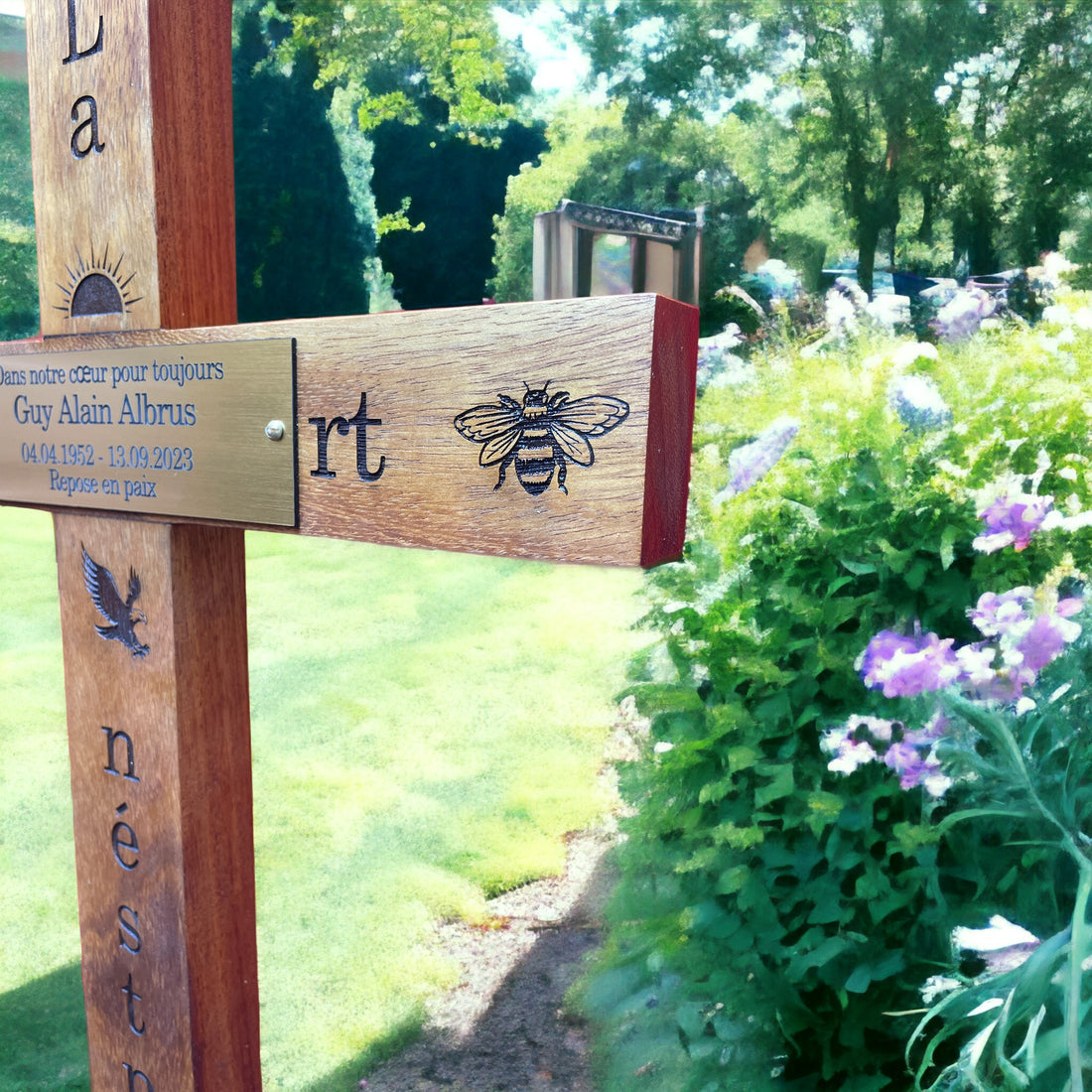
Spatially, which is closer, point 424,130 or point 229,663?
point 229,663

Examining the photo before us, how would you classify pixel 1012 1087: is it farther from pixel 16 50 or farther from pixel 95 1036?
pixel 16 50

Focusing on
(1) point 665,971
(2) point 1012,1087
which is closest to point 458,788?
(1) point 665,971

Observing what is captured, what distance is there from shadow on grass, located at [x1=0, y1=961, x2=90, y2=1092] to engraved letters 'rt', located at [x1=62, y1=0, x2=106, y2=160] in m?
1.33

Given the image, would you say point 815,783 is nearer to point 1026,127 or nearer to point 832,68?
point 1026,127

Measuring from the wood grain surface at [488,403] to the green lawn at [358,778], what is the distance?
41.9 inches

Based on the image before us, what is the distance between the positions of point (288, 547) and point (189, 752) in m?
3.70

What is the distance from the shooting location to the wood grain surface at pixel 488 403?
0.59 meters

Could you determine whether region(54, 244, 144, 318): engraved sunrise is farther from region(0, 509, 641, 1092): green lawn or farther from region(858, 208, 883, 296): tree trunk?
region(858, 208, 883, 296): tree trunk

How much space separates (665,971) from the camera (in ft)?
4.83

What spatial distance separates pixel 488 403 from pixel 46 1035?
151 centimetres

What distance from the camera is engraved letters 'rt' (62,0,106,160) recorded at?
3.15ft

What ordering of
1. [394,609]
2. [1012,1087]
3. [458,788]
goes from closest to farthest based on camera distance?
Answer: [1012,1087], [458,788], [394,609]

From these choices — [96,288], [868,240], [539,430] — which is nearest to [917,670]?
[539,430]

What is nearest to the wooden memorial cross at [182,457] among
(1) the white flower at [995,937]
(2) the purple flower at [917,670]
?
(1) the white flower at [995,937]
